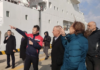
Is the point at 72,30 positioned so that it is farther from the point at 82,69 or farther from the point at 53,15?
the point at 53,15

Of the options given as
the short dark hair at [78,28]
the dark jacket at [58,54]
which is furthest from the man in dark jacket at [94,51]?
the short dark hair at [78,28]

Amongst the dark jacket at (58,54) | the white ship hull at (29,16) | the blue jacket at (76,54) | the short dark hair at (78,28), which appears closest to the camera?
the blue jacket at (76,54)

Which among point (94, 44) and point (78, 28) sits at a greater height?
point (78, 28)

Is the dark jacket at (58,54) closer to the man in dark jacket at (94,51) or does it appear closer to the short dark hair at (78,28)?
the short dark hair at (78,28)

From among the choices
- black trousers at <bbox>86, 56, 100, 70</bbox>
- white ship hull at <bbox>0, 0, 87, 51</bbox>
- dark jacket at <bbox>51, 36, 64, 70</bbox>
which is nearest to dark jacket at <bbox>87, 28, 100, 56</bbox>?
black trousers at <bbox>86, 56, 100, 70</bbox>

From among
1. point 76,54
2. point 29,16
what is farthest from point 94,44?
point 29,16

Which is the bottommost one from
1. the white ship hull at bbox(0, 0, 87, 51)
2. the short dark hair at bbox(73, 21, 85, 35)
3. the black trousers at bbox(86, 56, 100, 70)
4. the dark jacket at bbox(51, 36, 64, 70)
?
the black trousers at bbox(86, 56, 100, 70)

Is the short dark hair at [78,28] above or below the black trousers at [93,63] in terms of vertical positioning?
above

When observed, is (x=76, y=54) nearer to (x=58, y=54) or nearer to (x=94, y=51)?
(x=58, y=54)

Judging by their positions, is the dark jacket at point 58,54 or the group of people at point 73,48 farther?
the dark jacket at point 58,54

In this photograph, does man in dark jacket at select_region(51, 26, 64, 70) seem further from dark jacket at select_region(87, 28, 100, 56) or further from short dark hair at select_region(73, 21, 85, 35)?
dark jacket at select_region(87, 28, 100, 56)

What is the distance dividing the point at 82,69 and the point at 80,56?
0.23 meters

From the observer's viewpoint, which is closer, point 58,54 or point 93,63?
point 58,54

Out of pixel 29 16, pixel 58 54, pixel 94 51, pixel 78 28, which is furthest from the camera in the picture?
pixel 29 16
